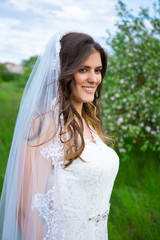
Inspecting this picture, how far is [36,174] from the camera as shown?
1.78 m

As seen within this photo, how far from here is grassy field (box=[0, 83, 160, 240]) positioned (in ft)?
10.6

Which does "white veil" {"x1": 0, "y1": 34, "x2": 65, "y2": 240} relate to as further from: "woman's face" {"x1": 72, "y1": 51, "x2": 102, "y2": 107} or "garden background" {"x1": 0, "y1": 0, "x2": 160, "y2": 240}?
"garden background" {"x1": 0, "y1": 0, "x2": 160, "y2": 240}

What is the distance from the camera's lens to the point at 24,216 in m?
1.84

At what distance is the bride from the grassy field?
1193 millimetres

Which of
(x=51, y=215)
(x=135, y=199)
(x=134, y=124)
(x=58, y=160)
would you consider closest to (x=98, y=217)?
(x=51, y=215)

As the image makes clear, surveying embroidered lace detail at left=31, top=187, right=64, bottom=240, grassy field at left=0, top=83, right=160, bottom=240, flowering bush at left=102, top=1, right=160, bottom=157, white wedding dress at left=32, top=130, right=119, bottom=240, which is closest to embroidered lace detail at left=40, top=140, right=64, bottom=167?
white wedding dress at left=32, top=130, right=119, bottom=240

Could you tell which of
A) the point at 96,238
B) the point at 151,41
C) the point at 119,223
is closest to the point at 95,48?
the point at 96,238

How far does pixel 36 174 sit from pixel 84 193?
0.46 metres

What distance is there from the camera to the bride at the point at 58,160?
181 cm

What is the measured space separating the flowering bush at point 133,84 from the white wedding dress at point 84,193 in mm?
2173

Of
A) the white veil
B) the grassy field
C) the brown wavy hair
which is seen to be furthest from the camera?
the grassy field

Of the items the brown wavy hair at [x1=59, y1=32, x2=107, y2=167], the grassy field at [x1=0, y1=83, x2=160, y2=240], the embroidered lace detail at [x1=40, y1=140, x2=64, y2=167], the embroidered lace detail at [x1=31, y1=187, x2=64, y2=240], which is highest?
the brown wavy hair at [x1=59, y1=32, x2=107, y2=167]

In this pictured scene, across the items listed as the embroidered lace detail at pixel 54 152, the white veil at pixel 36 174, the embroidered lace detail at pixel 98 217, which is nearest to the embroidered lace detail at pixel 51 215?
the white veil at pixel 36 174

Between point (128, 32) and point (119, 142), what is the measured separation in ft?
7.62
